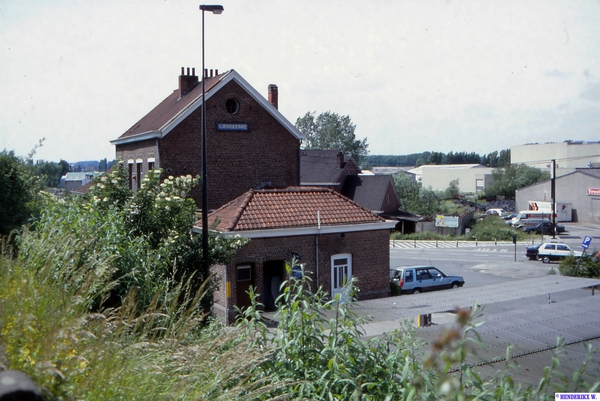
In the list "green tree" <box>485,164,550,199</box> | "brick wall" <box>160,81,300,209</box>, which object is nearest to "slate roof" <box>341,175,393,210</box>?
"brick wall" <box>160,81,300,209</box>

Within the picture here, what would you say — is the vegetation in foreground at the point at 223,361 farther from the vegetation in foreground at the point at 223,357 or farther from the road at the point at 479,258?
the road at the point at 479,258

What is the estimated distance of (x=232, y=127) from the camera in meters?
27.8

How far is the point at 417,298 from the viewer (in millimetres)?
20484

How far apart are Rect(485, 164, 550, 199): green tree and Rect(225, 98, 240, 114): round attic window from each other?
62409 mm

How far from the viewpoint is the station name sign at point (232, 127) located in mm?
27453

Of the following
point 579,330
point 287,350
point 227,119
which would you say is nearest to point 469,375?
point 287,350

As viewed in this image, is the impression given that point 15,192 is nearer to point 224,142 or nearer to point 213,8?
point 213,8

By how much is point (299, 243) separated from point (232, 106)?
9746 mm

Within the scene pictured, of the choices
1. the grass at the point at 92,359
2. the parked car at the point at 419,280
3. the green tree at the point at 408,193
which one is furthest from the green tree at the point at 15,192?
the green tree at the point at 408,193

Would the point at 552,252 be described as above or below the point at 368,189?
below

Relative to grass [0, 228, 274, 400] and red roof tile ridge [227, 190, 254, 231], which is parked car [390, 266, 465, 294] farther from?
grass [0, 228, 274, 400]

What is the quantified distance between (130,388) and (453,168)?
107 metres

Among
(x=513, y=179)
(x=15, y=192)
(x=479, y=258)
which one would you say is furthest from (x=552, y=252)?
(x=513, y=179)

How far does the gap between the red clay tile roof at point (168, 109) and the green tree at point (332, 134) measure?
50735 millimetres
